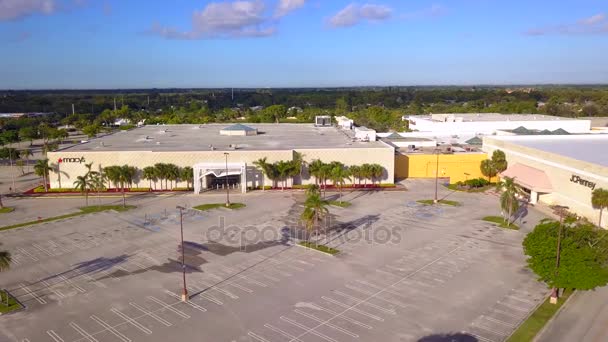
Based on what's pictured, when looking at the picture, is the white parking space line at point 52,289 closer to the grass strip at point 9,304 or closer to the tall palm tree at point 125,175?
the grass strip at point 9,304

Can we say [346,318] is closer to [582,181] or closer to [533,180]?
[582,181]

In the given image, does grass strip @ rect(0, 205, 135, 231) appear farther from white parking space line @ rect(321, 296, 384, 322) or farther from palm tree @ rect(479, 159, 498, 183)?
palm tree @ rect(479, 159, 498, 183)

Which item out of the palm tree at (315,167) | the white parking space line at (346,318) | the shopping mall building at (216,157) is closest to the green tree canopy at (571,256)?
the white parking space line at (346,318)

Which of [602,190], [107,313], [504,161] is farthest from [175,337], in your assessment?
[504,161]

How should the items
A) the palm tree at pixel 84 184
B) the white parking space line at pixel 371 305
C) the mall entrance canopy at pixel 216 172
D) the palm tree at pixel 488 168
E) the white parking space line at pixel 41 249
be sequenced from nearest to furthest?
the white parking space line at pixel 371 305
the white parking space line at pixel 41 249
the palm tree at pixel 84 184
the mall entrance canopy at pixel 216 172
the palm tree at pixel 488 168

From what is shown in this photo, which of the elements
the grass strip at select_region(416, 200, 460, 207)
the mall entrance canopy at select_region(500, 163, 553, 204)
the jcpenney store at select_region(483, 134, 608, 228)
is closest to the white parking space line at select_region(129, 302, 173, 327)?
the grass strip at select_region(416, 200, 460, 207)
